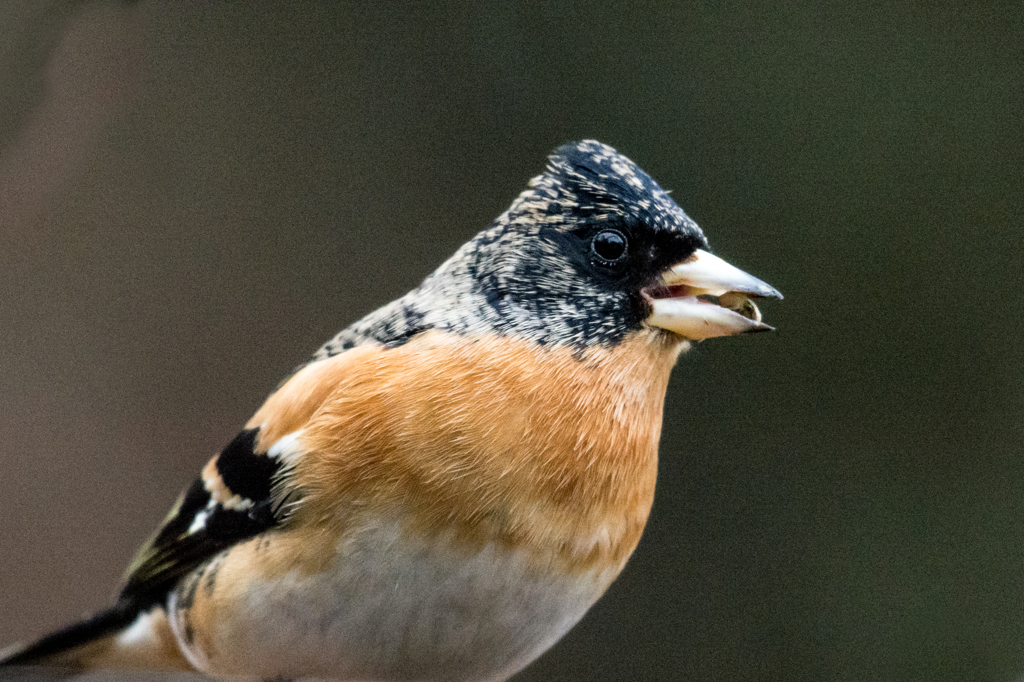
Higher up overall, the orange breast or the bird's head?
the bird's head

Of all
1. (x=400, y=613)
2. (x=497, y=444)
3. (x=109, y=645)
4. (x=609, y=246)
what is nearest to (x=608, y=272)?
(x=609, y=246)

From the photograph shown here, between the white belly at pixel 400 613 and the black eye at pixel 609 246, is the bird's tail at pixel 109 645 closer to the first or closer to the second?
the white belly at pixel 400 613

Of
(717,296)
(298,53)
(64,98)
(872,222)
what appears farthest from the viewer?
(872,222)

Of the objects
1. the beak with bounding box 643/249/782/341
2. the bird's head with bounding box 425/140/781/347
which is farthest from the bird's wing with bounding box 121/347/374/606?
the beak with bounding box 643/249/782/341

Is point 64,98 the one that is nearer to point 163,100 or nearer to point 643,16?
point 163,100

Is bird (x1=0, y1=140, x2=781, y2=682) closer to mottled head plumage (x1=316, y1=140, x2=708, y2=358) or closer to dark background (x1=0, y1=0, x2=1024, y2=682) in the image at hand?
mottled head plumage (x1=316, y1=140, x2=708, y2=358)

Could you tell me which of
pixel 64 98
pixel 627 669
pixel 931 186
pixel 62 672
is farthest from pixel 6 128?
pixel 931 186

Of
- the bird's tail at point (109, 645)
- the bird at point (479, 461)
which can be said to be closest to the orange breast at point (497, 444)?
the bird at point (479, 461)
